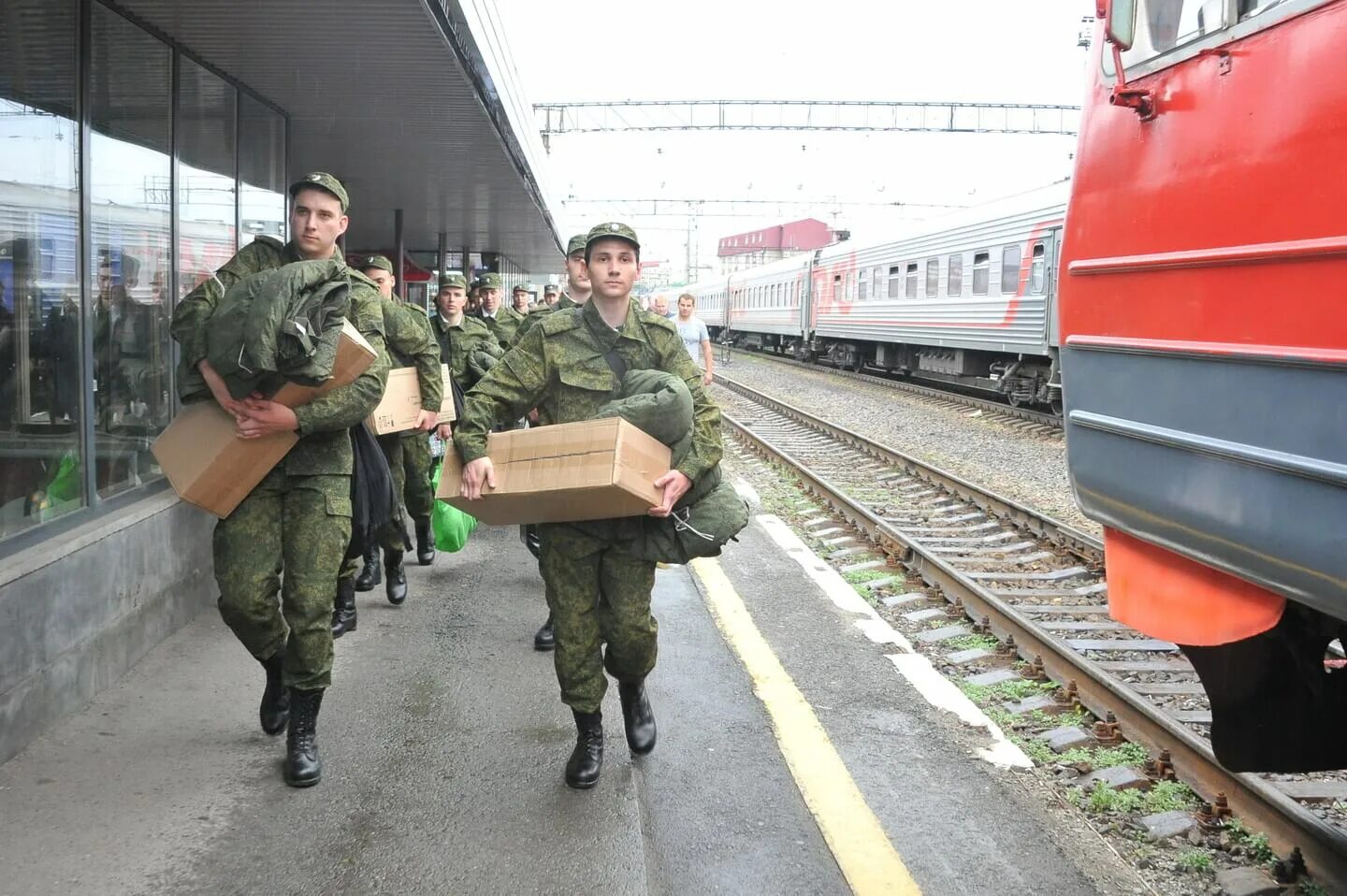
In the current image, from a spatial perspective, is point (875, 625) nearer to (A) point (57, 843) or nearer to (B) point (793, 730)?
(B) point (793, 730)

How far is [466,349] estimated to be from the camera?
7.58 meters

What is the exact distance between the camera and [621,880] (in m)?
3.19

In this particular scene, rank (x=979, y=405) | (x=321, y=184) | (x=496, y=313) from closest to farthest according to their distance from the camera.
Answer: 1. (x=321, y=184)
2. (x=496, y=313)
3. (x=979, y=405)

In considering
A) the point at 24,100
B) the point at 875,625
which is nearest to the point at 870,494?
the point at 875,625

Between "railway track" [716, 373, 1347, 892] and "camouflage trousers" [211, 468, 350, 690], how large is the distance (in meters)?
2.88

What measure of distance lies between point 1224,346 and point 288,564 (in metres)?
2.91

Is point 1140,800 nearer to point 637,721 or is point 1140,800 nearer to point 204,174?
point 637,721

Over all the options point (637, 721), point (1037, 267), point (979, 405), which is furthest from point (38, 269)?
point (979, 405)

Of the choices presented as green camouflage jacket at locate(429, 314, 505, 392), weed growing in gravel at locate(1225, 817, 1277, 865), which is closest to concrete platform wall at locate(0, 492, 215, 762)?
green camouflage jacket at locate(429, 314, 505, 392)

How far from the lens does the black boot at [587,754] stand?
→ 12.5ft

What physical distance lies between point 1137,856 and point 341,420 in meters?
2.87

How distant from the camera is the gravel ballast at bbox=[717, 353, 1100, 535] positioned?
34.8 ft

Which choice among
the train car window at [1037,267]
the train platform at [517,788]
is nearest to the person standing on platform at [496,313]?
the train platform at [517,788]

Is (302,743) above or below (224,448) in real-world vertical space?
below
